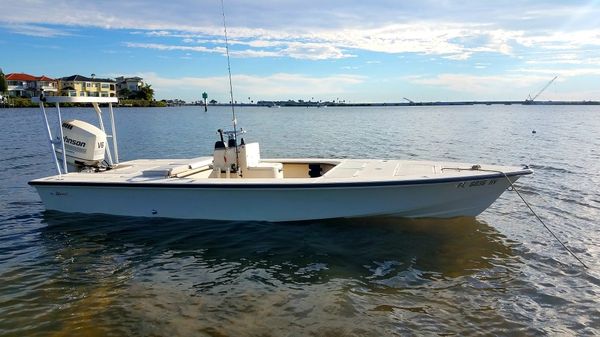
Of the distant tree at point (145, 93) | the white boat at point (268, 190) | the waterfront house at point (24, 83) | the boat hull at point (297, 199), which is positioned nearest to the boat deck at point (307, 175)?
the white boat at point (268, 190)

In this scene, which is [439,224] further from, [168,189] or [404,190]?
[168,189]

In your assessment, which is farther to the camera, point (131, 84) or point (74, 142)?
point (131, 84)

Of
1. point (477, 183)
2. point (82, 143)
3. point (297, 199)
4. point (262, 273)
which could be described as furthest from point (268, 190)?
point (82, 143)

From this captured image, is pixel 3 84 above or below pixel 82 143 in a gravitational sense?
above

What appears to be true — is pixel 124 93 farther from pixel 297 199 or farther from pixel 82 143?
pixel 297 199

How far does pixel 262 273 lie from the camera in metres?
7.53

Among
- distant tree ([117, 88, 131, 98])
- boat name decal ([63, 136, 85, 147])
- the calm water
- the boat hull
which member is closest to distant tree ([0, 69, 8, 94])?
distant tree ([117, 88, 131, 98])

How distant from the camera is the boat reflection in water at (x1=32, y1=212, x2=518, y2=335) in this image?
6000 mm

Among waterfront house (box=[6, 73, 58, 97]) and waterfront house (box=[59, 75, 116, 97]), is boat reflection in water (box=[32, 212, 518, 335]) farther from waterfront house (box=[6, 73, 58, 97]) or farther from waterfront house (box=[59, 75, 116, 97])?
waterfront house (box=[6, 73, 58, 97])

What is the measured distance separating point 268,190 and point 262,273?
1.96 metres

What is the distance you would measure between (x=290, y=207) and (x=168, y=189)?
2.66 m

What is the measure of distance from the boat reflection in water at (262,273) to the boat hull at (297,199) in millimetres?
331

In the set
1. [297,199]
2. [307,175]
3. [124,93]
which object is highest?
[124,93]

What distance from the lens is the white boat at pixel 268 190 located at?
28.9 ft
